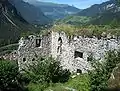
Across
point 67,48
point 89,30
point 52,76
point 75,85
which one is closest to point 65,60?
point 67,48

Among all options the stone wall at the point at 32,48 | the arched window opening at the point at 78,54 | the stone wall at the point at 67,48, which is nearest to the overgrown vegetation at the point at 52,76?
the stone wall at the point at 67,48

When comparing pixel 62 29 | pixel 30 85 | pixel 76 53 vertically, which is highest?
pixel 62 29

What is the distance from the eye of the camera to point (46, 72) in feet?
88.4

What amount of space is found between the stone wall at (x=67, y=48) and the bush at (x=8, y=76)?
361 centimetres

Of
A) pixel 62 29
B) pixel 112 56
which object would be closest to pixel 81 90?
pixel 112 56

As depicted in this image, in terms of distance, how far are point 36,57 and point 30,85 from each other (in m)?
3.93

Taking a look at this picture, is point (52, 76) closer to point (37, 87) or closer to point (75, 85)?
point (37, 87)

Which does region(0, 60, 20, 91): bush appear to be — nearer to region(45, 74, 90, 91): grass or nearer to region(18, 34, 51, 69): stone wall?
region(45, 74, 90, 91): grass

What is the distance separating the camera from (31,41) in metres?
30.0

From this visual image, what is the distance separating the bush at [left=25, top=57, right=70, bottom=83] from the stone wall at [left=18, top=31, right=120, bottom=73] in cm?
142

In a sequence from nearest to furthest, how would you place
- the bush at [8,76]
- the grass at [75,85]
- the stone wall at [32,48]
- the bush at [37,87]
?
the grass at [75,85] < the bush at [8,76] < the bush at [37,87] < the stone wall at [32,48]

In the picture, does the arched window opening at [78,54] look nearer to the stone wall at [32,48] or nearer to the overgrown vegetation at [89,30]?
the overgrown vegetation at [89,30]

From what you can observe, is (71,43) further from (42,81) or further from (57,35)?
(42,81)

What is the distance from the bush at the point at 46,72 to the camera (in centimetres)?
2700
